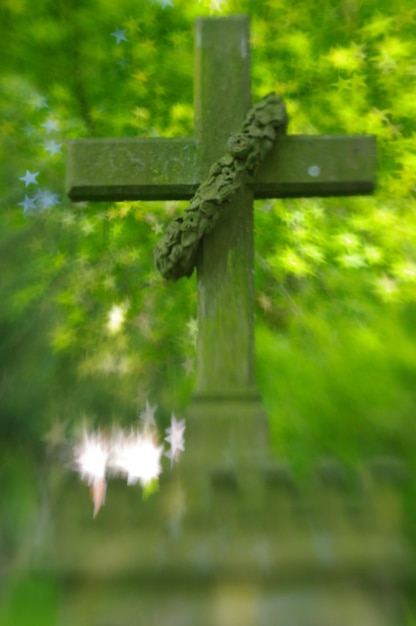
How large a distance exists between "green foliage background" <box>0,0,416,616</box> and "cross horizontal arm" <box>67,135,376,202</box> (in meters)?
1.47

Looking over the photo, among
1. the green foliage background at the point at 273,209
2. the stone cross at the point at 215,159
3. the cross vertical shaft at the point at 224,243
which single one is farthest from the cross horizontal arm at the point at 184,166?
the green foliage background at the point at 273,209

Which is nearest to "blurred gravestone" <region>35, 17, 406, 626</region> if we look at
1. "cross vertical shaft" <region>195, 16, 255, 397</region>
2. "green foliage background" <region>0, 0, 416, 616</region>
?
"cross vertical shaft" <region>195, 16, 255, 397</region>

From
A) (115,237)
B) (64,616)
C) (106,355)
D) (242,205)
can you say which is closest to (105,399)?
(106,355)

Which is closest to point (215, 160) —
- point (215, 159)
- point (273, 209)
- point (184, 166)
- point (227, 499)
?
point (215, 159)

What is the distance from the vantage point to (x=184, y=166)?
2.84m

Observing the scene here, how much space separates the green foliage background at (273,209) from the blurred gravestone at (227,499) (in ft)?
3.83

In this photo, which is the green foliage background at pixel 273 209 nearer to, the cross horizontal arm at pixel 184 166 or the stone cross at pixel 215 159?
the stone cross at pixel 215 159

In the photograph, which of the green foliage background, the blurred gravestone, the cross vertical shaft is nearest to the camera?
the blurred gravestone

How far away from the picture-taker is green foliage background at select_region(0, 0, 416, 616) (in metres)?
4.02

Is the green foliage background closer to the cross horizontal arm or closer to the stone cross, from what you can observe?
the stone cross

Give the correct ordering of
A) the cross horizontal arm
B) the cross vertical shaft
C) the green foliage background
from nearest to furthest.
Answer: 1. the cross vertical shaft
2. the cross horizontal arm
3. the green foliage background

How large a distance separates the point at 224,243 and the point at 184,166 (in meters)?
0.45

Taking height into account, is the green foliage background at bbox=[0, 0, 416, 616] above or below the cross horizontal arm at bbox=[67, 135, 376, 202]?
above

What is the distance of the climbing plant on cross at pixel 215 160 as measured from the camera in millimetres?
2736
